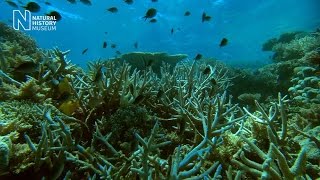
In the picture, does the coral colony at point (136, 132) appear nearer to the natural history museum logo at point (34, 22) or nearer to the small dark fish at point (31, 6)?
the small dark fish at point (31, 6)

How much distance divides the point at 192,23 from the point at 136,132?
1549 inches

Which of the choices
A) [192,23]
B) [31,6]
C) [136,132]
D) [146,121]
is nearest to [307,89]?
[146,121]

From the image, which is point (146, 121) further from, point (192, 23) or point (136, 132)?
point (192, 23)

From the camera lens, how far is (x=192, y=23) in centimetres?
4050

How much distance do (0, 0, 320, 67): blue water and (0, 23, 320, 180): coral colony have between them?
68.5 ft

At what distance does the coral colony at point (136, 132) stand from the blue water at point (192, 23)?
68.5ft

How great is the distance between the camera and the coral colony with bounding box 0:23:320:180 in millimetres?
2195

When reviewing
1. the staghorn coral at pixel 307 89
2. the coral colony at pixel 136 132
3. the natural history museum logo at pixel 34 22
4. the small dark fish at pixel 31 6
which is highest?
the natural history museum logo at pixel 34 22

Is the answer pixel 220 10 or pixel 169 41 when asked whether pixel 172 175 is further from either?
pixel 169 41

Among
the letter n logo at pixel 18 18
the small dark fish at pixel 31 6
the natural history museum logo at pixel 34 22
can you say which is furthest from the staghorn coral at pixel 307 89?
the letter n logo at pixel 18 18

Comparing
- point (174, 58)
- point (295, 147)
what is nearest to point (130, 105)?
point (295, 147)

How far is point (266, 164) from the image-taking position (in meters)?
1.75

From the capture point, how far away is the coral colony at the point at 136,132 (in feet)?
7.20

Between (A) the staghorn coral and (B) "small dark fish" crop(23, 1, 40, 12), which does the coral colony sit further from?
(B) "small dark fish" crop(23, 1, 40, 12)
